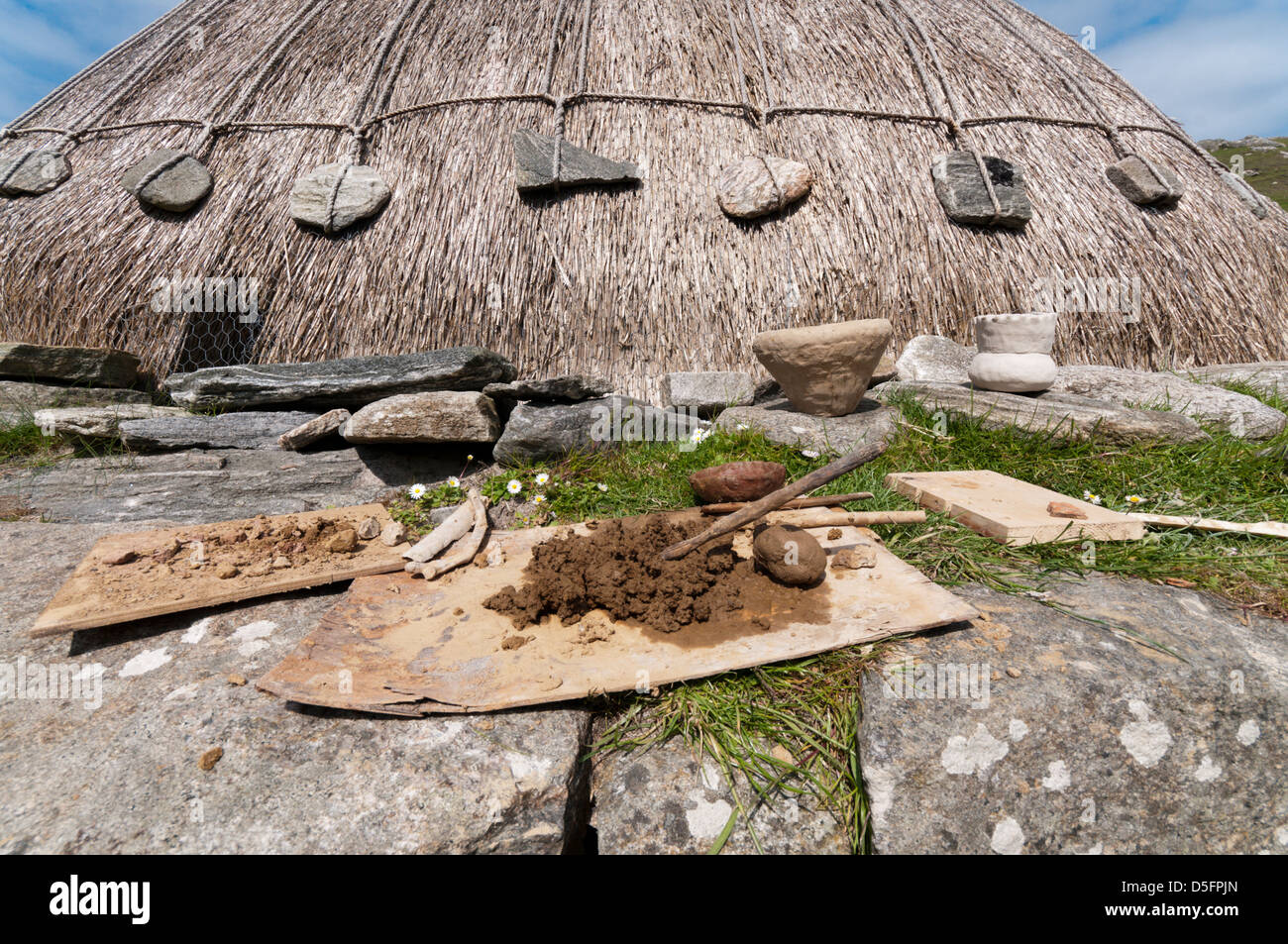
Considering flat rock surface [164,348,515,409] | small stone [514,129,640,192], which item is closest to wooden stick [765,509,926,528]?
flat rock surface [164,348,515,409]

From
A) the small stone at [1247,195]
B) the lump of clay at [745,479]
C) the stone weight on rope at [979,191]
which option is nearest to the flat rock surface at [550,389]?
the lump of clay at [745,479]

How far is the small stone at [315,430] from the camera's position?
155 inches

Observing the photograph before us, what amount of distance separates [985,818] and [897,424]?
2648 mm

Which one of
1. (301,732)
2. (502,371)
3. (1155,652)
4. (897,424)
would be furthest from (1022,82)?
(301,732)

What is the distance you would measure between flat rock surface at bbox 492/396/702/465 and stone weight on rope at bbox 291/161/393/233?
2.31 meters

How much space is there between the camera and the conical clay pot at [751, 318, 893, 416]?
3574mm

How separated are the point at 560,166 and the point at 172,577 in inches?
151

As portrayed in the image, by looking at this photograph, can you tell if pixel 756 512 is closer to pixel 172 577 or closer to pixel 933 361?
pixel 172 577

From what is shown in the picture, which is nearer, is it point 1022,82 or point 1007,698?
point 1007,698

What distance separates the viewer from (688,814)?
1.52 m
